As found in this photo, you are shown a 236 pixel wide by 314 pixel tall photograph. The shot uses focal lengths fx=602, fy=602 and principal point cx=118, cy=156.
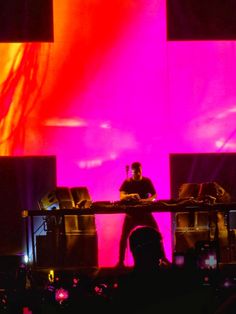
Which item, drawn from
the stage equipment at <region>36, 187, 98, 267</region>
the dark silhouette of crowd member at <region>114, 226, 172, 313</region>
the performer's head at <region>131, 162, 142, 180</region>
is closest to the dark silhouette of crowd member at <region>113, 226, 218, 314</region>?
the dark silhouette of crowd member at <region>114, 226, 172, 313</region>

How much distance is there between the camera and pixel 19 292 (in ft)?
10.6

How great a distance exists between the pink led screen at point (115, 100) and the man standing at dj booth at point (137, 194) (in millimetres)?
692

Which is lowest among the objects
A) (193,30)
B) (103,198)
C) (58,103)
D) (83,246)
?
(83,246)

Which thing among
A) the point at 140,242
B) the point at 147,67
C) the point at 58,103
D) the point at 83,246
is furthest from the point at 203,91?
the point at 140,242

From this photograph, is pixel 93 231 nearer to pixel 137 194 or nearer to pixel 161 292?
pixel 137 194

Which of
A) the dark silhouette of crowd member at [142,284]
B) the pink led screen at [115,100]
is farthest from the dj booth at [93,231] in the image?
the dark silhouette of crowd member at [142,284]

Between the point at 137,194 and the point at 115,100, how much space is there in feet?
5.55

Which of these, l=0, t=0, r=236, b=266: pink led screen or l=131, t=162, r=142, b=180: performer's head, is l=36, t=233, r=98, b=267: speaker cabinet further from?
l=0, t=0, r=236, b=266: pink led screen

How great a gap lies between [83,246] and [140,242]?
3904 mm

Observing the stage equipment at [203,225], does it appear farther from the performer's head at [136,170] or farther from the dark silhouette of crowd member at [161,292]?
the dark silhouette of crowd member at [161,292]

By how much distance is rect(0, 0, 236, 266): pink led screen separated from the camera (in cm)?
815

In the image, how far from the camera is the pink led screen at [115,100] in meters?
8.15

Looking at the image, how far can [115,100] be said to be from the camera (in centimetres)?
817

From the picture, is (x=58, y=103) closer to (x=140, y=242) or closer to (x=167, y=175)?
(x=167, y=175)
